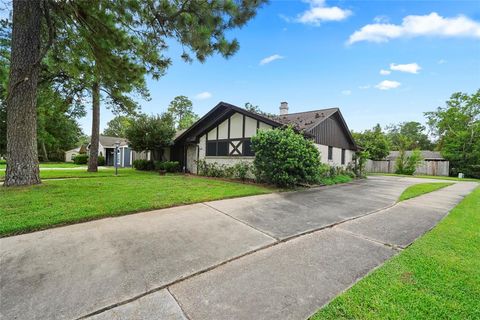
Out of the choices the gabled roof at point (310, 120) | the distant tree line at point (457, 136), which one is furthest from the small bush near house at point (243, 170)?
the distant tree line at point (457, 136)

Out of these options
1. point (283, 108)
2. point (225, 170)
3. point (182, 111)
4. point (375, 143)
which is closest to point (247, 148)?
point (225, 170)

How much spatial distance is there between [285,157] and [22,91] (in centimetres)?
918

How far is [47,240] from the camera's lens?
→ 11.0ft

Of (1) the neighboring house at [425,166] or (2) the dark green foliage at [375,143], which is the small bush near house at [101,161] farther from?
(1) the neighboring house at [425,166]

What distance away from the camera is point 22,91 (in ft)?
20.9

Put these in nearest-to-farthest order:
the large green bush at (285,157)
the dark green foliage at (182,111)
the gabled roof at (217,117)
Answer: the large green bush at (285,157) → the gabled roof at (217,117) → the dark green foliage at (182,111)

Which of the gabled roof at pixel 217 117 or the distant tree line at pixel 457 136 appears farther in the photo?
the distant tree line at pixel 457 136

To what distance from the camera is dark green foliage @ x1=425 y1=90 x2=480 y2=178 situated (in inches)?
905

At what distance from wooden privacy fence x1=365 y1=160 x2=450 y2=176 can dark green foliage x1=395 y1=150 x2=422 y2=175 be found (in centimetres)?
121

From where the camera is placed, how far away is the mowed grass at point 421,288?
76.5 inches

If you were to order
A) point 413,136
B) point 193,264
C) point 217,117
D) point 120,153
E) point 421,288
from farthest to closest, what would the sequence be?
1. point 413,136
2. point 120,153
3. point 217,117
4. point 193,264
5. point 421,288

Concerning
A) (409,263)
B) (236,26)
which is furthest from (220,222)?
(236,26)

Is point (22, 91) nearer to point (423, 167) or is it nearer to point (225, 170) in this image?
point (225, 170)

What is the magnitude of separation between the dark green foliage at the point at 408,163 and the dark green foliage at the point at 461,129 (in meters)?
4.34
